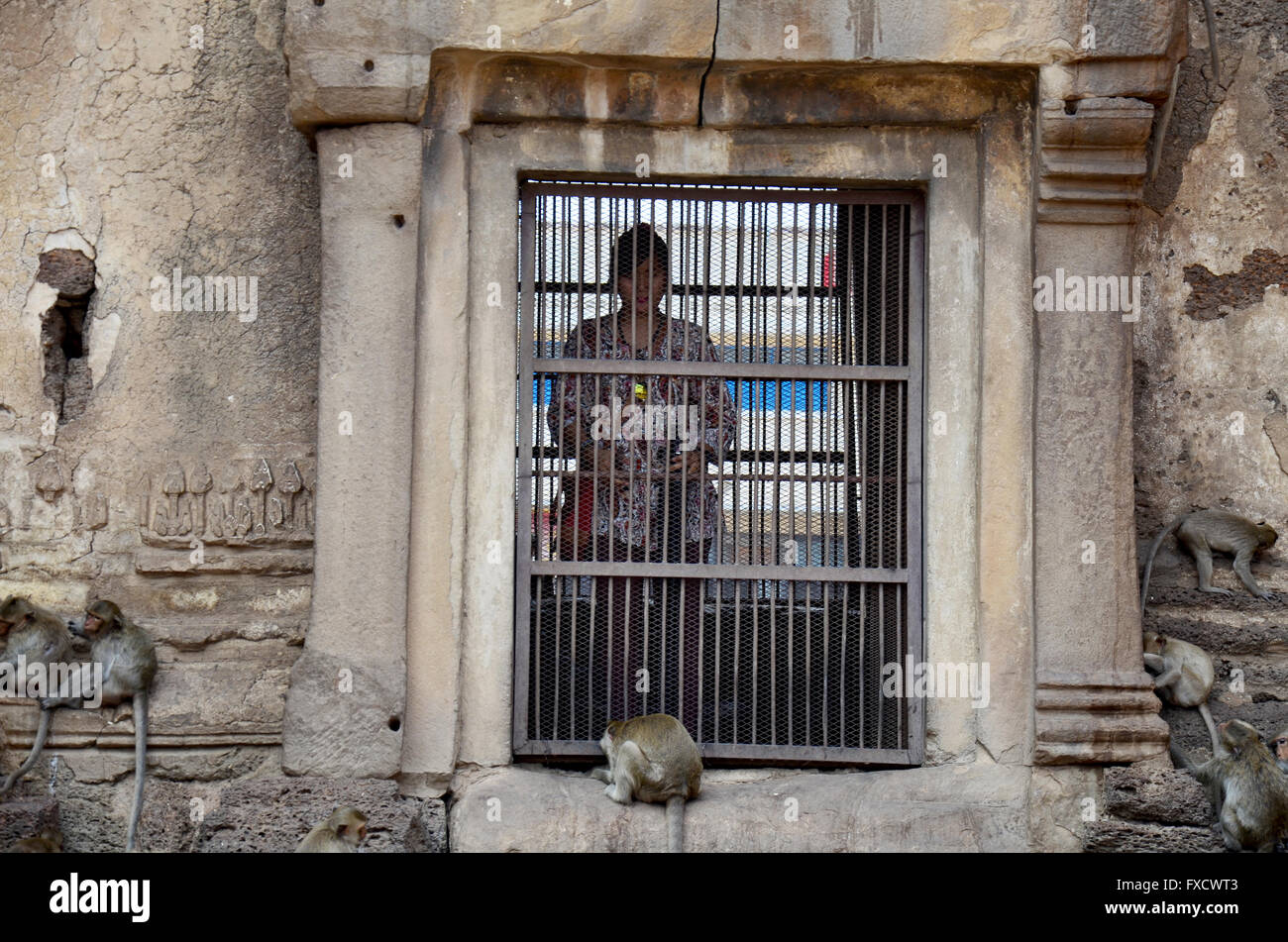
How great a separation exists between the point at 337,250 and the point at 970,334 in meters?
2.31

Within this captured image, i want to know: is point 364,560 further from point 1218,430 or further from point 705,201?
point 1218,430

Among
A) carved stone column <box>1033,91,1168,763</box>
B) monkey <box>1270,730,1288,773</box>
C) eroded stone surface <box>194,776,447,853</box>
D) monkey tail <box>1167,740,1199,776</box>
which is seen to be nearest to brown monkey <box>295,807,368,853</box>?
eroded stone surface <box>194,776,447,853</box>

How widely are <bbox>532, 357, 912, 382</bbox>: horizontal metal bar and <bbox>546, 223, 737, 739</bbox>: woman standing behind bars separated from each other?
3cm

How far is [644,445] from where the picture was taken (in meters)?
6.03

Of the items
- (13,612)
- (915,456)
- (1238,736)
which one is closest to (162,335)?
(13,612)

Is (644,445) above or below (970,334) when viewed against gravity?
below

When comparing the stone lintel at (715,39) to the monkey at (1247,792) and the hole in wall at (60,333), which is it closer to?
the hole in wall at (60,333)

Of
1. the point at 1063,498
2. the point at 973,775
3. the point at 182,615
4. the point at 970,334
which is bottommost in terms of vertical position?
the point at 973,775

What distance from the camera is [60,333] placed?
6133mm

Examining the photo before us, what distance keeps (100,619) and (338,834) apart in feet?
4.31

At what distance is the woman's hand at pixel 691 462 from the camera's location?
6.01m

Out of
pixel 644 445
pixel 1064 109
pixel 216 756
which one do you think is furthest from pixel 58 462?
pixel 1064 109

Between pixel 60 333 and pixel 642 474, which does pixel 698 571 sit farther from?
pixel 60 333

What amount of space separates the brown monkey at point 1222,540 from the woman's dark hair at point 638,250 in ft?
7.16
